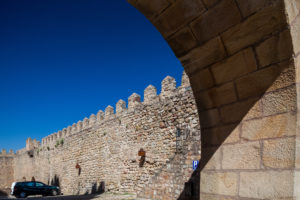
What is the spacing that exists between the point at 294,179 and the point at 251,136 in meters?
0.44

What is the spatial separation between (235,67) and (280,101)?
1.50 feet

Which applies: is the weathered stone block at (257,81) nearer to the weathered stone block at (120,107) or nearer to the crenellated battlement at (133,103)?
the crenellated battlement at (133,103)

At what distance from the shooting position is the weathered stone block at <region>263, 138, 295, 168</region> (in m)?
1.80

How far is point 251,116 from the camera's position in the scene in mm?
2111

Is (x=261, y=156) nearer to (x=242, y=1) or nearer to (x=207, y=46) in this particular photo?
(x=207, y=46)

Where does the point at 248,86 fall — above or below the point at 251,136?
above

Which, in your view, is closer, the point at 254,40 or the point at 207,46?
the point at 254,40

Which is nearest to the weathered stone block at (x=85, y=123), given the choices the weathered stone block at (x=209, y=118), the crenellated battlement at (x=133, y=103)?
the crenellated battlement at (x=133, y=103)

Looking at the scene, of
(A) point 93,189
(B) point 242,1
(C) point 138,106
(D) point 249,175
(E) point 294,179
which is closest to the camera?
(E) point 294,179

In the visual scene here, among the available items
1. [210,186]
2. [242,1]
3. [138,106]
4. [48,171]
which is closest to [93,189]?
[138,106]

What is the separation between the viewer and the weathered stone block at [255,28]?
1.83 meters

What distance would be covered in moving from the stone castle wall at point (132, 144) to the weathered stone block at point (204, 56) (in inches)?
198

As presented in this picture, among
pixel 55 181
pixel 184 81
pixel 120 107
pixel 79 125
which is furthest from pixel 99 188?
pixel 55 181

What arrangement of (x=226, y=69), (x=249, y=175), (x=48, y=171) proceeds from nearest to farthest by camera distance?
(x=249, y=175)
(x=226, y=69)
(x=48, y=171)
